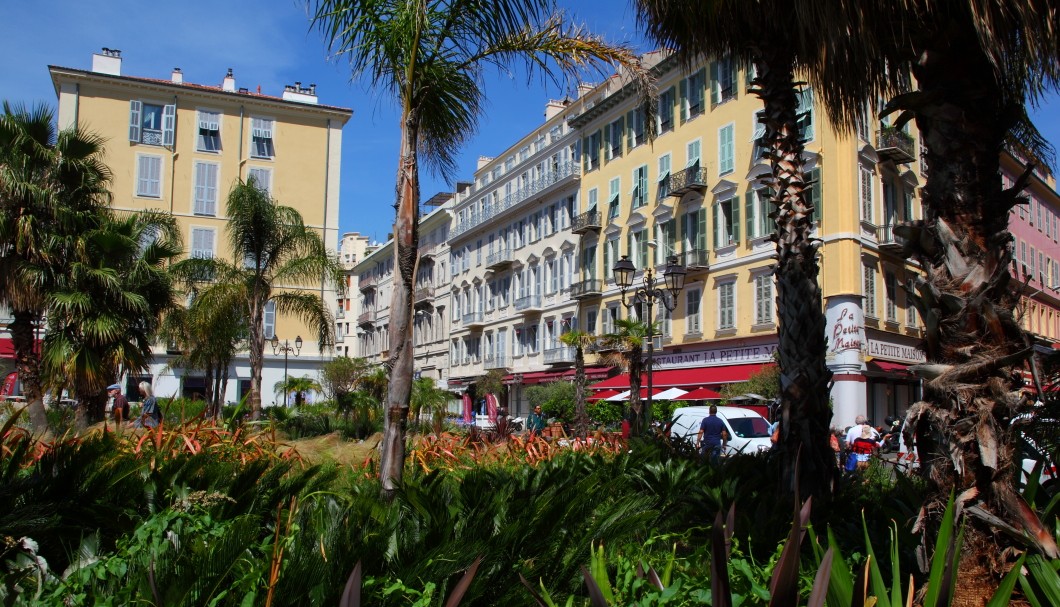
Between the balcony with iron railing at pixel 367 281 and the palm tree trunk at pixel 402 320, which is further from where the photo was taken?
the balcony with iron railing at pixel 367 281

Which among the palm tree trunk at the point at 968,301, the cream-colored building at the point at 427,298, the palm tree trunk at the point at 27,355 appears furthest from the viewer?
the cream-colored building at the point at 427,298

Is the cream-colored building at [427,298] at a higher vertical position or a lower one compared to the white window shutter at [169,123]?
lower

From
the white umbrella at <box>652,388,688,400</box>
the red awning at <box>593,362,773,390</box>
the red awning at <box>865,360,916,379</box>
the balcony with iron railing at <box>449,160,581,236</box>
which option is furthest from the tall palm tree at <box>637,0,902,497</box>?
the balcony with iron railing at <box>449,160,581,236</box>

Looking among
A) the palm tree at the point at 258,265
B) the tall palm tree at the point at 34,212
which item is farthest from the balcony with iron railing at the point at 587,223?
the tall palm tree at the point at 34,212

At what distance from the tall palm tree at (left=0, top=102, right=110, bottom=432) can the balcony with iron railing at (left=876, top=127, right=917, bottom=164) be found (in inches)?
1013

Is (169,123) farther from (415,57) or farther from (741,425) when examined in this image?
(415,57)

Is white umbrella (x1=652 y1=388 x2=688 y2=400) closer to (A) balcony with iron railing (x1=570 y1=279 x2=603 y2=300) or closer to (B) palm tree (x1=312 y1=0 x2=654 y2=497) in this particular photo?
(A) balcony with iron railing (x1=570 y1=279 x2=603 y2=300)

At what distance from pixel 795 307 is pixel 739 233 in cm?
2695

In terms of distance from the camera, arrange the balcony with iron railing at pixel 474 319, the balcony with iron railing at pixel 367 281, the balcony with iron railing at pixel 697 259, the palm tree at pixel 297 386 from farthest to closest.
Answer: the balcony with iron railing at pixel 367 281, the balcony with iron railing at pixel 474 319, the palm tree at pixel 297 386, the balcony with iron railing at pixel 697 259

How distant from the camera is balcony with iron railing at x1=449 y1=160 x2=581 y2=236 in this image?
149 feet

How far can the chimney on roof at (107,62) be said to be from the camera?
42.4m

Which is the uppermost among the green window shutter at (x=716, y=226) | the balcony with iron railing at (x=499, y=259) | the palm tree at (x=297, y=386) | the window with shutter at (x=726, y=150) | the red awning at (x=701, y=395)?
the window with shutter at (x=726, y=150)

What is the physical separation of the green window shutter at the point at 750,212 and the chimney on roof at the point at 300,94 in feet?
76.1

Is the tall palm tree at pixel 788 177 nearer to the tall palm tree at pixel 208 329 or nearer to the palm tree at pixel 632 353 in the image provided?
the palm tree at pixel 632 353
